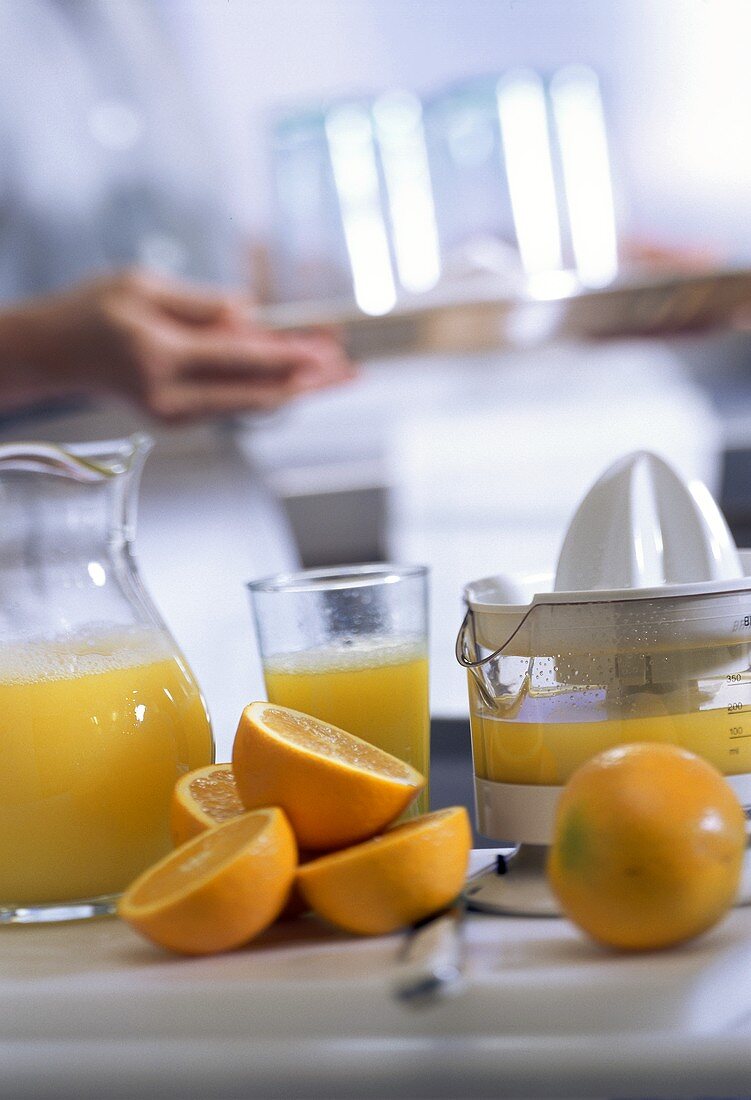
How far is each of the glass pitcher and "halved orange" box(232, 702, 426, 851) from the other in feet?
0.25

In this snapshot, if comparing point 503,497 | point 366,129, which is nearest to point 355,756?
point 366,129

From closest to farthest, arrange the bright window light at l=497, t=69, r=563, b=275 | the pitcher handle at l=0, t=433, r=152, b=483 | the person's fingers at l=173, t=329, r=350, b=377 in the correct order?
the pitcher handle at l=0, t=433, r=152, b=483 → the person's fingers at l=173, t=329, r=350, b=377 → the bright window light at l=497, t=69, r=563, b=275

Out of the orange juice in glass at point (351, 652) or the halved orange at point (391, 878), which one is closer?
the halved orange at point (391, 878)

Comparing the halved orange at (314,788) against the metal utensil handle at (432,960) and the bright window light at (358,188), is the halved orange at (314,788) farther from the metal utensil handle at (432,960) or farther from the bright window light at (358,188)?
the bright window light at (358,188)

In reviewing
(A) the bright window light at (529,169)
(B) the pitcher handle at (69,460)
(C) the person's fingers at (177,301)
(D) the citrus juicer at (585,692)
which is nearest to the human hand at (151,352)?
(C) the person's fingers at (177,301)

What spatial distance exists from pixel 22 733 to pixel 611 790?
239 mm

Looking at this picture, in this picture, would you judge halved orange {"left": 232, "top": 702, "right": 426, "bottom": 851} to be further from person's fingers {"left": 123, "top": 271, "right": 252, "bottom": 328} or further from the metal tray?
person's fingers {"left": 123, "top": 271, "right": 252, "bottom": 328}

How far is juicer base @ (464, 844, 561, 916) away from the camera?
389 mm

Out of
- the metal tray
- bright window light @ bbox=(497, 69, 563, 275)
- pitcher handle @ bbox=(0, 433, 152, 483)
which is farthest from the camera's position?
bright window light @ bbox=(497, 69, 563, 275)

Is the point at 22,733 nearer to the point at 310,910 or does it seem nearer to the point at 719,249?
the point at 310,910

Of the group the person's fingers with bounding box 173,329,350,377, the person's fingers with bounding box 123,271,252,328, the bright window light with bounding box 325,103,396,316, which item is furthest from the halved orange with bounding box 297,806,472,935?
the bright window light with bounding box 325,103,396,316

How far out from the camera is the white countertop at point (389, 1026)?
0.95 feet

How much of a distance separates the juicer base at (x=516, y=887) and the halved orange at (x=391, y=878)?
0.02 m

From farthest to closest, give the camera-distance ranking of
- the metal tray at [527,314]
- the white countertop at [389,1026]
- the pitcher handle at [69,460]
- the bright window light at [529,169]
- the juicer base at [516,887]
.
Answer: the bright window light at [529,169] < the metal tray at [527,314] < the pitcher handle at [69,460] < the juicer base at [516,887] < the white countertop at [389,1026]
